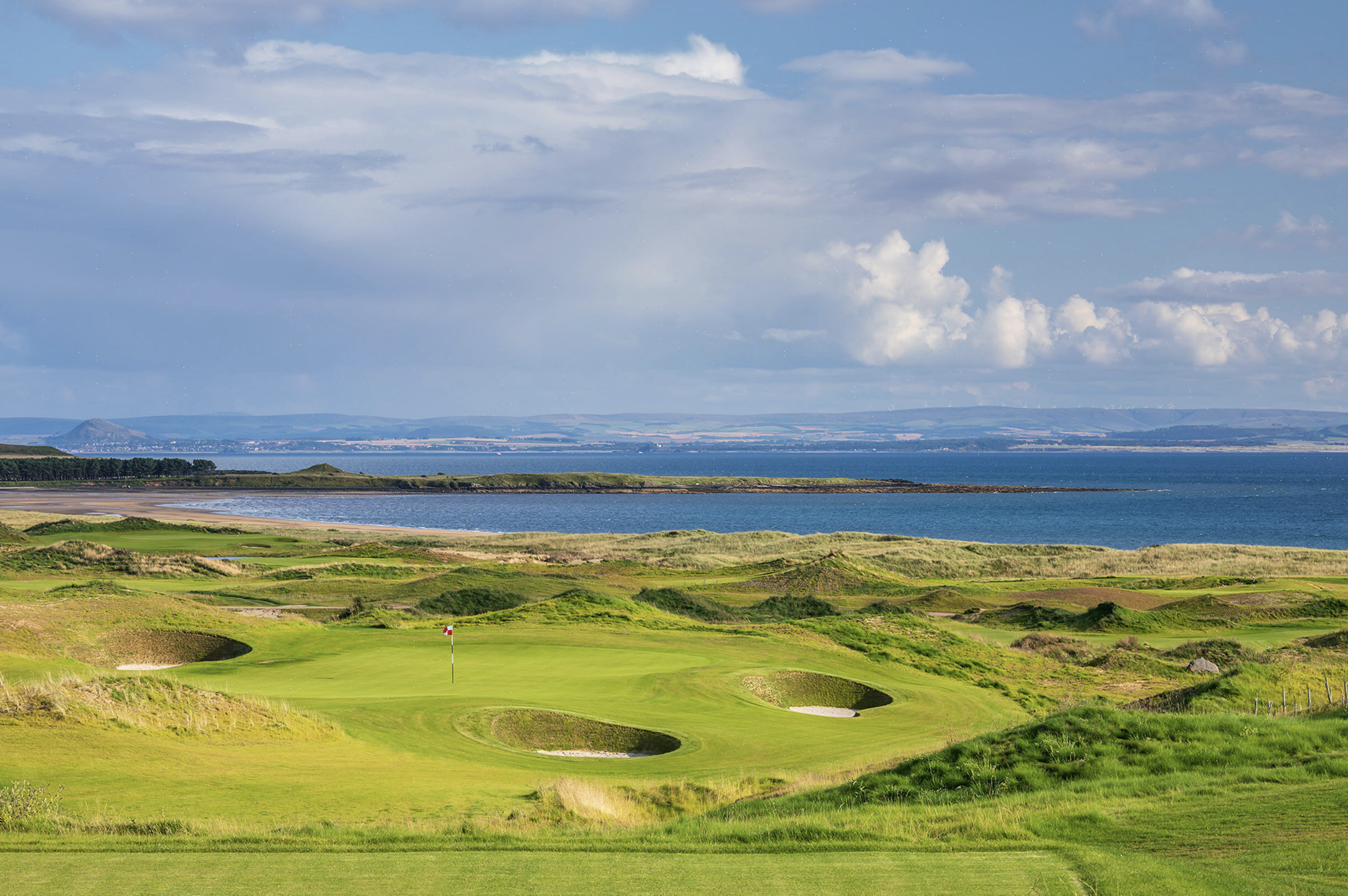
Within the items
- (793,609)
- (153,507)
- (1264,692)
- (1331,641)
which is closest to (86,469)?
(153,507)

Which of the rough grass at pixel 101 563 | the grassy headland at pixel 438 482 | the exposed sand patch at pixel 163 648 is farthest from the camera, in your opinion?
the grassy headland at pixel 438 482

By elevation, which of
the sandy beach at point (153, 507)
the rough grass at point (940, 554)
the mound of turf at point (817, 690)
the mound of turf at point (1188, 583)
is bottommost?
the sandy beach at point (153, 507)

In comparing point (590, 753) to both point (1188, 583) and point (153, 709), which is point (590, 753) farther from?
point (1188, 583)

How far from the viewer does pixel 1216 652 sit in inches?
1131

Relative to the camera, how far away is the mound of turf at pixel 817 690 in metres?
23.2

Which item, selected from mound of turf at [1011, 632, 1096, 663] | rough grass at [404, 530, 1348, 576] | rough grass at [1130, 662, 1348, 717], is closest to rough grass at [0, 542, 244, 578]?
rough grass at [404, 530, 1348, 576]

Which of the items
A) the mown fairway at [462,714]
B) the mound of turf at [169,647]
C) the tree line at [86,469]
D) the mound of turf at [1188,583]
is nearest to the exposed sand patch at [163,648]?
the mound of turf at [169,647]

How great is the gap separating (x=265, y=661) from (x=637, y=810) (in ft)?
47.5

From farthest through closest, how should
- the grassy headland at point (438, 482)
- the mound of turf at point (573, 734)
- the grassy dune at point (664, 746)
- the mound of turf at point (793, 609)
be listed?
the grassy headland at point (438, 482)
the mound of turf at point (793, 609)
the mound of turf at point (573, 734)
the grassy dune at point (664, 746)

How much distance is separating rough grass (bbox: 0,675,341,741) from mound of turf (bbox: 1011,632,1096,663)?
2174 cm

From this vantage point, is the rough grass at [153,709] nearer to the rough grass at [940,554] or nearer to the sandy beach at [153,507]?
the rough grass at [940,554]

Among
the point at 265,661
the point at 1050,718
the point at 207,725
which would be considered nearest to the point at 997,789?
the point at 1050,718

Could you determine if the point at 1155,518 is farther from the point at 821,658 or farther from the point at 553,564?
the point at 821,658

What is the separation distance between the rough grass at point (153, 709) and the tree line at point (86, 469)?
16934cm
